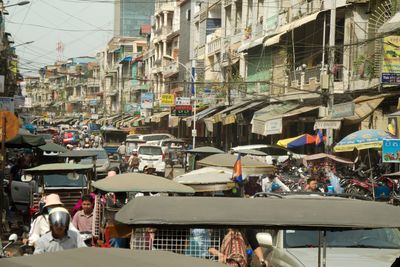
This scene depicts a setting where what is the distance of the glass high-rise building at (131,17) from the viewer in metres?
128

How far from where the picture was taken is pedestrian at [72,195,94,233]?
1141 cm

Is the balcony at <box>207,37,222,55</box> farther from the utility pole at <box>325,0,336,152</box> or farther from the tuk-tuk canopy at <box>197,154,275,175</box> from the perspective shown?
the tuk-tuk canopy at <box>197,154,275,175</box>

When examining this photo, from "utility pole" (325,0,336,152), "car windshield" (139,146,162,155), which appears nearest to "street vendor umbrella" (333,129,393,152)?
"utility pole" (325,0,336,152)

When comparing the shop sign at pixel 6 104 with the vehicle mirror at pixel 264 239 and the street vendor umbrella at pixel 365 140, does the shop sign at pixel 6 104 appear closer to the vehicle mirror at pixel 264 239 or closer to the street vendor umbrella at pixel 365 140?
the street vendor umbrella at pixel 365 140

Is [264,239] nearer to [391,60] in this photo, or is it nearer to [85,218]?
[85,218]

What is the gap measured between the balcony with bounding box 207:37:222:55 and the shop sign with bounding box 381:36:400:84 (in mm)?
33303

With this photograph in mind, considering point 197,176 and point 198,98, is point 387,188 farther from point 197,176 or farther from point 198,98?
point 198,98

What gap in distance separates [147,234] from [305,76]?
29.0 m

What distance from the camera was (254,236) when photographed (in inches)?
338

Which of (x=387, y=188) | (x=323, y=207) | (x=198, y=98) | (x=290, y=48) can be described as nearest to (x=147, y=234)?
(x=323, y=207)

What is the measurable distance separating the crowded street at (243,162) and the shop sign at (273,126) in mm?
58

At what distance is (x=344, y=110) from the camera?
1028 inches

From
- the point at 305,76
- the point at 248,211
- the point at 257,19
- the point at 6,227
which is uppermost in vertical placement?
the point at 257,19

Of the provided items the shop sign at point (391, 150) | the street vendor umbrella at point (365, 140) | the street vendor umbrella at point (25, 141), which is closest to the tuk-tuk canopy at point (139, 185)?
the shop sign at point (391, 150)
